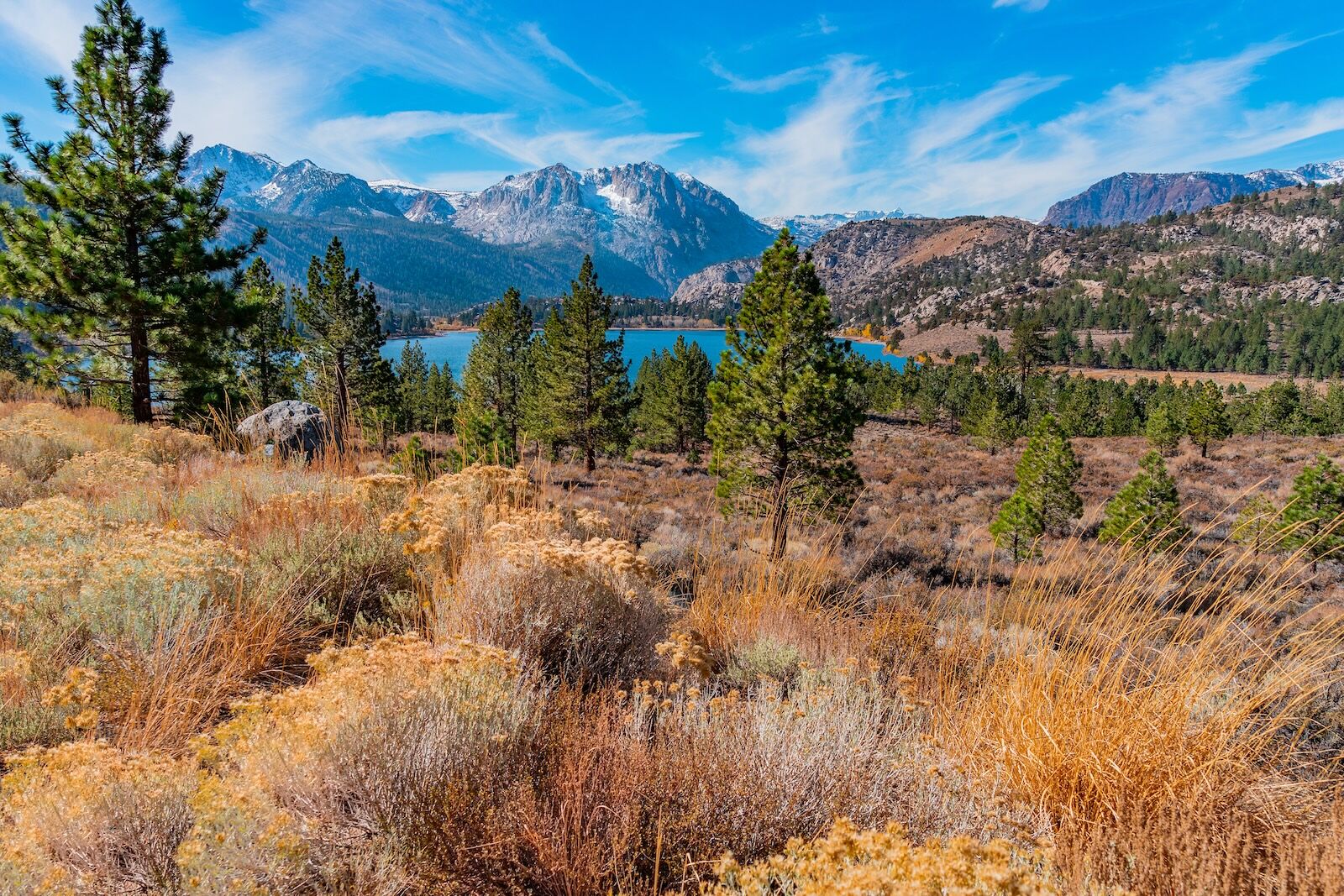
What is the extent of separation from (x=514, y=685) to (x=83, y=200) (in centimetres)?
1178

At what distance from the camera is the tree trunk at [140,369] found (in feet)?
31.5

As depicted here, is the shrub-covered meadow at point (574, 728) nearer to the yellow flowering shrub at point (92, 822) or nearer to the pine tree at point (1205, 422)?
Answer: the yellow flowering shrub at point (92, 822)

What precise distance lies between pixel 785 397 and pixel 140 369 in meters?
11.5

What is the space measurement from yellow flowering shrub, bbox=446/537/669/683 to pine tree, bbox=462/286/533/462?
29.0m

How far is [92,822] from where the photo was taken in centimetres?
165

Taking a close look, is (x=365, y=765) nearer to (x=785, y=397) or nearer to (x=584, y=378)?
(x=785, y=397)

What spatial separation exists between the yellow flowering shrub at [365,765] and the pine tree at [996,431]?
172ft

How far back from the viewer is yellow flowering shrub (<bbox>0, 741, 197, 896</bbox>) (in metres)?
1.50

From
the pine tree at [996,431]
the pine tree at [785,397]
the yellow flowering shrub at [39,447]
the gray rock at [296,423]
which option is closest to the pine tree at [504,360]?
the pine tree at [785,397]

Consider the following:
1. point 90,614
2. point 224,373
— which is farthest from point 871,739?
point 224,373

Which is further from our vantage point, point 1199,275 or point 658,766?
point 1199,275

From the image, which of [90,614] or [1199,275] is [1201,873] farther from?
[1199,275]

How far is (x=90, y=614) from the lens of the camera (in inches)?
106

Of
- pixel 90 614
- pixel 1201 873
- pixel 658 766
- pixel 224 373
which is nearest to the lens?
pixel 1201 873
